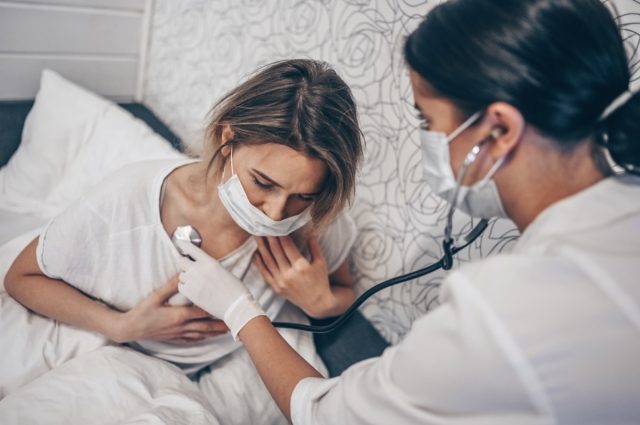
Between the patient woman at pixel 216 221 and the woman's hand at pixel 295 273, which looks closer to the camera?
the patient woman at pixel 216 221

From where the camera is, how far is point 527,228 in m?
0.63

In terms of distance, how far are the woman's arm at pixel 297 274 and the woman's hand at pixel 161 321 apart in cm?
18

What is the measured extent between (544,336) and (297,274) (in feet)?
2.14

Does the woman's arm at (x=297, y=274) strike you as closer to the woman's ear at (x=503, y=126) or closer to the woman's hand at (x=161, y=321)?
the woman's hand at (x=161, y=321)

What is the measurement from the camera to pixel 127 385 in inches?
34.9

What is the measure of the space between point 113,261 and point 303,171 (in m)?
0.47

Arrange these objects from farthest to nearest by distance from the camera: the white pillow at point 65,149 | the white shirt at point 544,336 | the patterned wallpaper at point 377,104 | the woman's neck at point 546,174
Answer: the white pillow at point 65,149 < the patterned wallpaper at point 377,104 < the woman's neck at point 546,174 < the white shirt at point 544,336

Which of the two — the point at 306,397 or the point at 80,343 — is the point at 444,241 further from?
the point at 80,343

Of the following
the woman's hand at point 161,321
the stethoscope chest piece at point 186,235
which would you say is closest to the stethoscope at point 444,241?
the stethoscope chest piece at point 186,235

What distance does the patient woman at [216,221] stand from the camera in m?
0.88

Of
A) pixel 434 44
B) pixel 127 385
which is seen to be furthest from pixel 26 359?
pixel 434 44

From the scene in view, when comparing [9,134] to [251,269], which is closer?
[251,269]

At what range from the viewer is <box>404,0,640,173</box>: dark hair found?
555 millimetres

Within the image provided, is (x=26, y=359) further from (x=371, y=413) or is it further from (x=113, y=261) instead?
(x=371, y=413)
